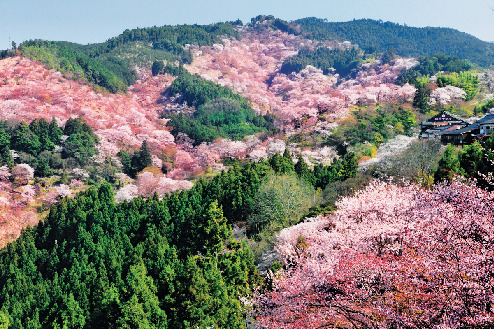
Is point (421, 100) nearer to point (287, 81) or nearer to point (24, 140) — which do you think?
point (24, 140)

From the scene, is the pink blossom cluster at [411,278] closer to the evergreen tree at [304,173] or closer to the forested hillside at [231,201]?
the forested hillside at [231,201]

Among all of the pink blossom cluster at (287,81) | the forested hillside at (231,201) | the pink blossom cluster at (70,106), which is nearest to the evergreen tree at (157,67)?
the forested hillside at (231,201)

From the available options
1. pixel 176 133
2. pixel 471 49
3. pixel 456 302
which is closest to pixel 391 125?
pixel 176 133

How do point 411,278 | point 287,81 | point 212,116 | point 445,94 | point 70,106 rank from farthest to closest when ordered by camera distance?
point 287,81 < point 212,116 < point 70,106 < point 445,94 < point 411,278

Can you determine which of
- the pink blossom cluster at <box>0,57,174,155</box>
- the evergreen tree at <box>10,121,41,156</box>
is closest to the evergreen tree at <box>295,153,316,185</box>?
the pink blossom cluster at <box>0,57,174,155</box>

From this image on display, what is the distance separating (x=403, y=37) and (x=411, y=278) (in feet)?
552

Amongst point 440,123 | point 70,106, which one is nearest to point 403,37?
point 440,123

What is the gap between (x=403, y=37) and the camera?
15938 cm

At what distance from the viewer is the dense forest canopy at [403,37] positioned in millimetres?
127988

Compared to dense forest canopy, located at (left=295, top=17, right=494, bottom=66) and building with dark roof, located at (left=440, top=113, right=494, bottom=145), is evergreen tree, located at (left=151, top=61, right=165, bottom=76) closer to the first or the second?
dense forest canopy, located at (left=295, top=17, right=494, bottom=66)

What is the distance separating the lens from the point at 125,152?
→ 6197 centimetres

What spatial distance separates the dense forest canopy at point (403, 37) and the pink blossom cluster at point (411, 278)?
11849cm

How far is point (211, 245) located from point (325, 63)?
112439 mm

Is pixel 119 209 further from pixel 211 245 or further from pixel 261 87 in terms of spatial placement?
pixel 261 87
